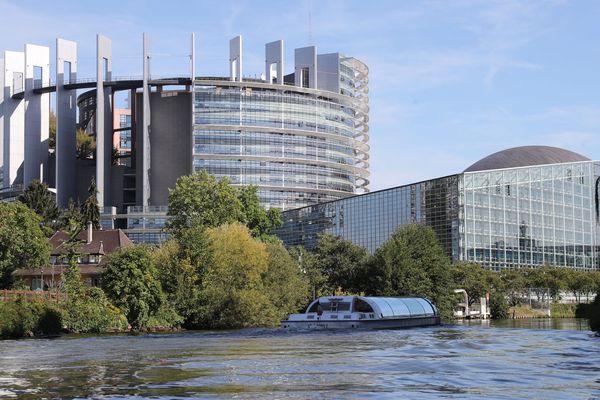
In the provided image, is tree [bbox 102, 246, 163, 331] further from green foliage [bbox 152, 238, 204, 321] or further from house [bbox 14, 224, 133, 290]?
house [bbox 14, 224, 133, 290]

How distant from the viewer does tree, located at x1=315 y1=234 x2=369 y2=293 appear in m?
114

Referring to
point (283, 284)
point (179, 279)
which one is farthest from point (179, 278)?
point (283, 284)

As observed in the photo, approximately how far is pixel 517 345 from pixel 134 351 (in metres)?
19.9

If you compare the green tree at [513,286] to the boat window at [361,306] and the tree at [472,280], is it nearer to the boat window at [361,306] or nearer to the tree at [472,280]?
the tree at [472,280]

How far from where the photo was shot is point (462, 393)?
2619cm

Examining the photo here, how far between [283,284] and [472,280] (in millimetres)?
44735

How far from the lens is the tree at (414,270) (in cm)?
10712

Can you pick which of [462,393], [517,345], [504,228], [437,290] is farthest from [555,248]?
[462,393]

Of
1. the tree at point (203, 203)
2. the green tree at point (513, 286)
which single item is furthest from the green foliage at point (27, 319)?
the green tree at point (513, 286)

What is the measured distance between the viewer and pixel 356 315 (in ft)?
239

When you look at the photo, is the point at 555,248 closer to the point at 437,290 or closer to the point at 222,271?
the point at 437,290

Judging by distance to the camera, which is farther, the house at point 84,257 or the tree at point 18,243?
the house at point 84,257

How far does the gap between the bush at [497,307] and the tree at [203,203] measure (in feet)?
130

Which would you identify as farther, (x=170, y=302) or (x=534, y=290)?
(x=534, y=290)
